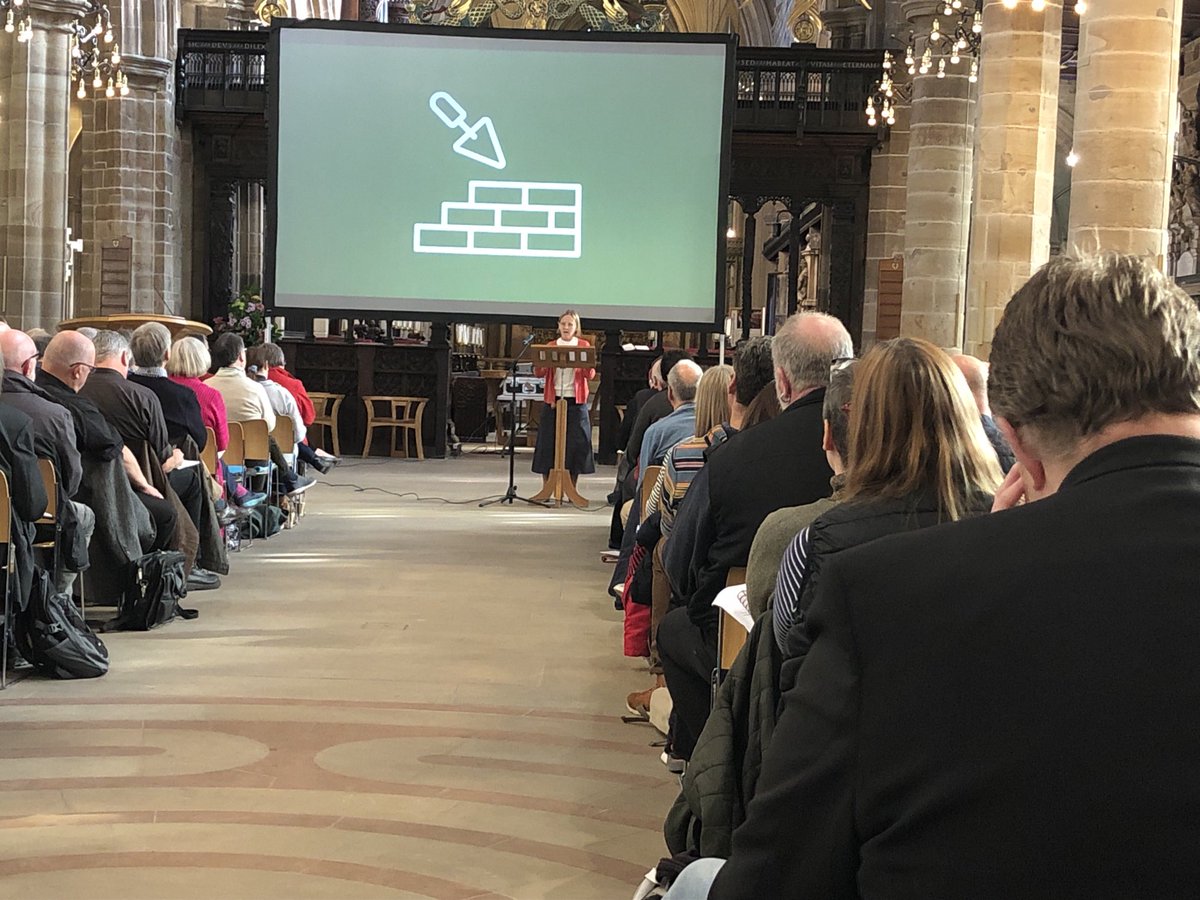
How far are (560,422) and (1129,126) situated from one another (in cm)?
506

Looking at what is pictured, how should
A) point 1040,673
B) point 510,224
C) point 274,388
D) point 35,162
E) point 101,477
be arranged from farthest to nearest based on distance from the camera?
1. point 35,162
2. point 510,224
3. point 274,388
4. point 101,477
5. point 1040,673

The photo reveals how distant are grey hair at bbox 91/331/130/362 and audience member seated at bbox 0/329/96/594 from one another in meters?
0.90

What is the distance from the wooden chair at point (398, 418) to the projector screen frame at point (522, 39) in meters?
3.38

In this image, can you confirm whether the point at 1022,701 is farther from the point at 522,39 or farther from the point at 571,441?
the point at 522,39

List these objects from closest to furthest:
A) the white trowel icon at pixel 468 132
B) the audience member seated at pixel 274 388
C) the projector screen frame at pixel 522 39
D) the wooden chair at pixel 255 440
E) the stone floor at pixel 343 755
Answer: the stone floor at pixel 343 755, the wooden chair at pixel 255 440, the audience member seated at pixel 274 388, the projector screen frame at pixel 522 39, the white trowel icon at pixel 468 132

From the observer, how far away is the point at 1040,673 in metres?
1.27

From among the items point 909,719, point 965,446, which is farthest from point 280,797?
point 909,719

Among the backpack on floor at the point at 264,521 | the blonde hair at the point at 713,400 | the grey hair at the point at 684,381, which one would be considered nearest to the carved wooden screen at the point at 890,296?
the backpack on floor at the point at 264,521

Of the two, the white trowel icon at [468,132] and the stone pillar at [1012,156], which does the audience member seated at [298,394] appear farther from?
the stone pillar at [1012,156]

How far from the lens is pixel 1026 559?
1289mm

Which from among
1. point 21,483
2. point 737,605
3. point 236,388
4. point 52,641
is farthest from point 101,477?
point 737,605

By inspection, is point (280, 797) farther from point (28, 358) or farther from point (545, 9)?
point (545, 9)

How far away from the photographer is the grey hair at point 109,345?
7156 mm

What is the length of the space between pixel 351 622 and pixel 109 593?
43.3 inches
